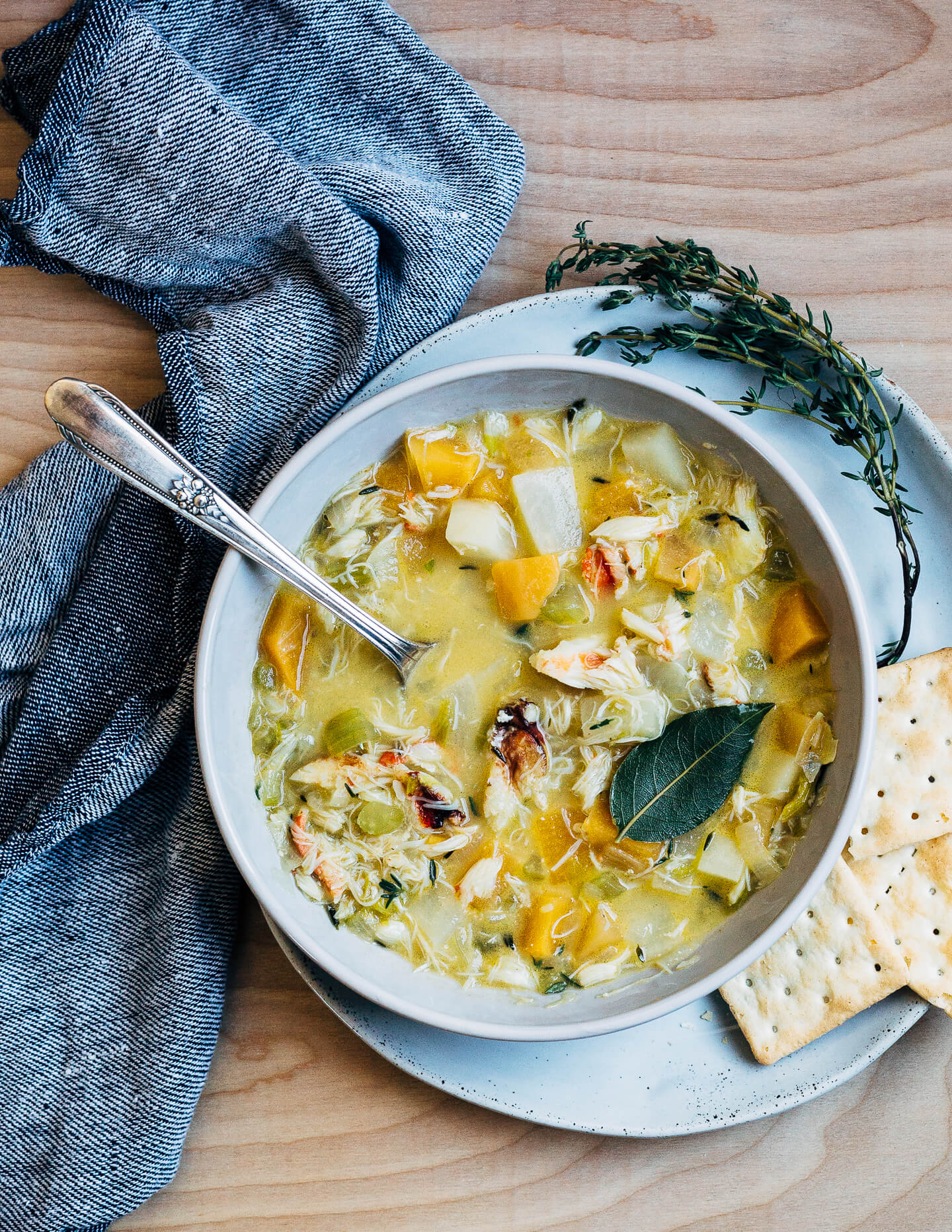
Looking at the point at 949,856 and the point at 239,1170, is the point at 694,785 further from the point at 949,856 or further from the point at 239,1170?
the point at 239,1170

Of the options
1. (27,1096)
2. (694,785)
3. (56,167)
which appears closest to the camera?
(694,785)

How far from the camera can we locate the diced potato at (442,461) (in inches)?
106

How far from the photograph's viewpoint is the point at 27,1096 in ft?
9.76

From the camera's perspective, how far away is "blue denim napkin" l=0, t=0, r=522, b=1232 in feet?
8.95

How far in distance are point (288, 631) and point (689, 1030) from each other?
1762 millimetres

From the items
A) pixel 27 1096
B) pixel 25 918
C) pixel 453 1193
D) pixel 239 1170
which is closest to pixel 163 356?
pixel 25 918

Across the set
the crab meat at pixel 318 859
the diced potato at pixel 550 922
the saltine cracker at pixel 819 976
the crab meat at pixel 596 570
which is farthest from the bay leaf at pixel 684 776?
the crab meat at pixel 318 859

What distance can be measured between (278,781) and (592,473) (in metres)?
1.31

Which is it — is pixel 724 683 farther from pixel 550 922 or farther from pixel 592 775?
pixel 550 922

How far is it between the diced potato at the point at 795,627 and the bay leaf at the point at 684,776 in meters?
0.22

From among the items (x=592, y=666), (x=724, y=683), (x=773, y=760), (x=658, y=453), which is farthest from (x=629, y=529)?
(x=773, y=760)

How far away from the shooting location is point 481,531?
2.65 metres

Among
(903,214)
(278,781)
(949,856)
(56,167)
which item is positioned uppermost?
(903,214)

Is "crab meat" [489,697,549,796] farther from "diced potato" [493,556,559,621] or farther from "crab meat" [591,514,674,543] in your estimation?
"crab meat" [591,514,674,543]
